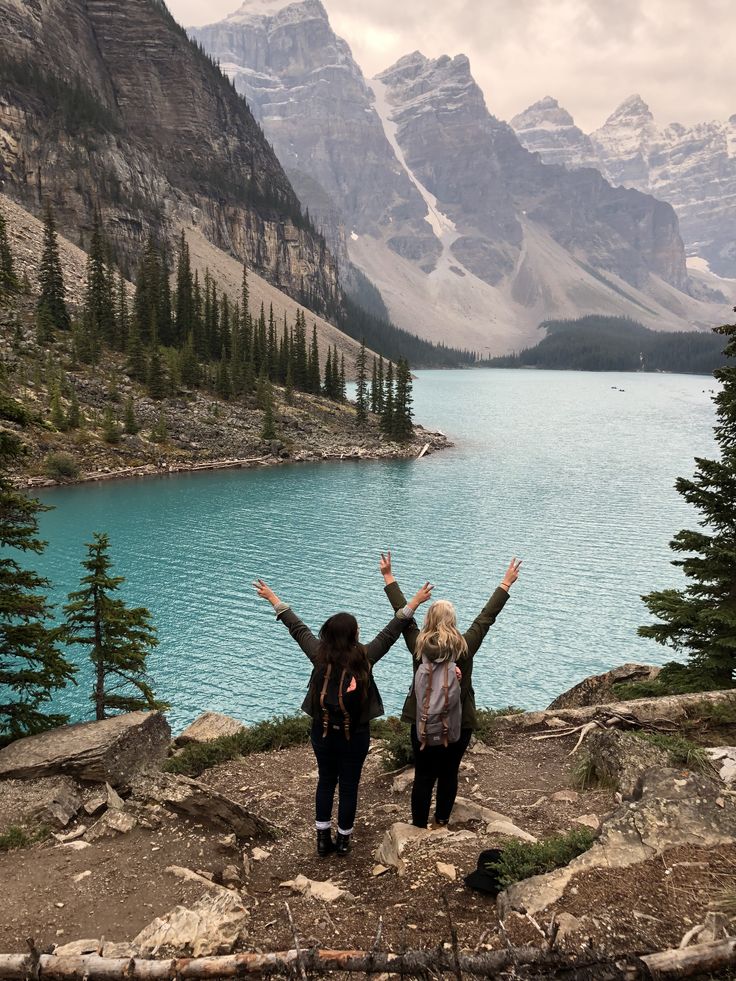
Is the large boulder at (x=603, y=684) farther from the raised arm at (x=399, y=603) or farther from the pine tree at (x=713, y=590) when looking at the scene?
the raised arm at (x=399, y=603)

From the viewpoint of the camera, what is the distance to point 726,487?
41.7 ft

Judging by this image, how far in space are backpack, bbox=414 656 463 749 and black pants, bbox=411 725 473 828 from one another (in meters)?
0.26

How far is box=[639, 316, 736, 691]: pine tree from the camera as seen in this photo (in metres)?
12.1

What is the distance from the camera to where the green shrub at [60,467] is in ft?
Answer: 190

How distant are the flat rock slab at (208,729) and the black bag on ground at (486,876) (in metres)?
9.18

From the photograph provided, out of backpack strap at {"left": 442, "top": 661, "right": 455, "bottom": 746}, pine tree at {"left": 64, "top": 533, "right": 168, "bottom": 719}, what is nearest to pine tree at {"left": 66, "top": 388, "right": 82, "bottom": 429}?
pine tree at {"left": 64, "top": 533, "right": 168, "bottom": 719}

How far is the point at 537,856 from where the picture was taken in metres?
5.77

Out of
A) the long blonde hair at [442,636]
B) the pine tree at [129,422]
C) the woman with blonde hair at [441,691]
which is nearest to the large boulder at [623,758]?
the woman with blonde hair at [441,691]

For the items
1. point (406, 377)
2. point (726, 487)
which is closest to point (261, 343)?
point (406, 377)

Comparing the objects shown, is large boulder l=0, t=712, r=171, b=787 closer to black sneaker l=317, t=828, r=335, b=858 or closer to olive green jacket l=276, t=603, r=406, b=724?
black sneaker l=317, t=828, r=335, b=858

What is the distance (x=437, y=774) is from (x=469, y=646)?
61.8 inches

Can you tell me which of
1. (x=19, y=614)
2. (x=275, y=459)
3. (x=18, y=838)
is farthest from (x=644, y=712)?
(x=275, y=459)

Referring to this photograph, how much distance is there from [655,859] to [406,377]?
288 feet

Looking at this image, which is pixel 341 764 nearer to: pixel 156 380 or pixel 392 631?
pixel 392 631
